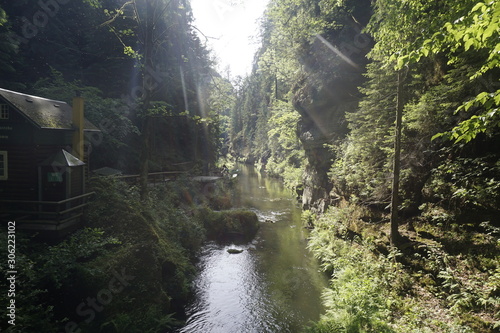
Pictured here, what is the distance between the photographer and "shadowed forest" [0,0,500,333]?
8141 mm

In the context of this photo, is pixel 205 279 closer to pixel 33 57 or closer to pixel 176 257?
pixel 176 257

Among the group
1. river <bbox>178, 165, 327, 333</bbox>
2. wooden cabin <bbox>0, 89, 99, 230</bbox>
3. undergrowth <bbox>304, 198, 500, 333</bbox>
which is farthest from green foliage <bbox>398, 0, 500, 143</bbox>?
wooden cabin <bbox>0, 89, 99, 230</bbox>

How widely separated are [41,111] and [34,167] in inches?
101

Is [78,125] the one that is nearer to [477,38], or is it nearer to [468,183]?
[477,38]

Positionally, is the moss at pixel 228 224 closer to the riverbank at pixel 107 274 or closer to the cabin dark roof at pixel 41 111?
the riverbank at pixel 107 274

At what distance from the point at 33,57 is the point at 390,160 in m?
29.6

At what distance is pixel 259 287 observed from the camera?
44.6 feet

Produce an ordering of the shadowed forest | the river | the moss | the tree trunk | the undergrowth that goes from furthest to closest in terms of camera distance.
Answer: the moss → the tree trunk → the river → the shadowed forest → the undergrowth

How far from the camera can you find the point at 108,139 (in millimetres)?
21234

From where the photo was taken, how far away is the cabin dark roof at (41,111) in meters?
11.1

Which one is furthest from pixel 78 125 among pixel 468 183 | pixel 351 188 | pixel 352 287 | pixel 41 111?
pixel 468 183

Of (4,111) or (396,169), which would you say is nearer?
A: (4,111)

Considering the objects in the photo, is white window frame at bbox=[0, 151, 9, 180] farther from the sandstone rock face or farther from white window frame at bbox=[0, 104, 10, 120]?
the sandstone rock face

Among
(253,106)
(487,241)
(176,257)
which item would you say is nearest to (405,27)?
(487,241)
